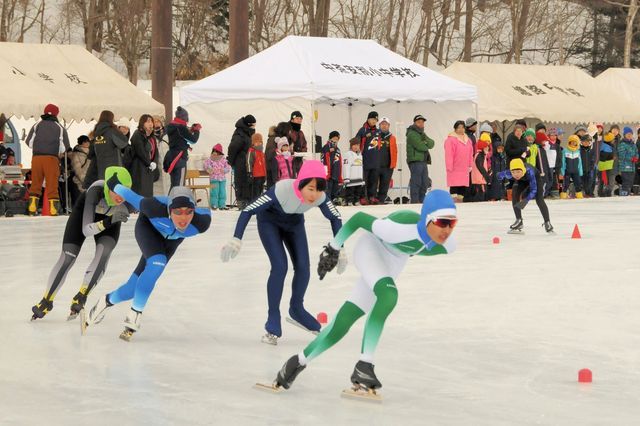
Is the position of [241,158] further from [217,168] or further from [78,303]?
[78,303]

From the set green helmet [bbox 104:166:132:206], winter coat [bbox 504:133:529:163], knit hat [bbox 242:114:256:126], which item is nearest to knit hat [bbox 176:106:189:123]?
knit hat [bbox 242:114:256:126]

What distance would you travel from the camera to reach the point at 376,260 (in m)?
6.72

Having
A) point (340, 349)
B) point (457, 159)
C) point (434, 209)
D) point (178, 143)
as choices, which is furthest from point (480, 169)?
point (434, 209)

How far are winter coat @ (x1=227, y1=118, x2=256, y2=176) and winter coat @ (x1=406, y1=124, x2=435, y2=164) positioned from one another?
3088 mm

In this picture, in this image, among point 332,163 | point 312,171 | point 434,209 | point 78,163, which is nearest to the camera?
point 434,209

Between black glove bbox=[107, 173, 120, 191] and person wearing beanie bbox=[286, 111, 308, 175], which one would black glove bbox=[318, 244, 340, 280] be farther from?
person wearing beanie bbox=[286, 111, 308, 175]

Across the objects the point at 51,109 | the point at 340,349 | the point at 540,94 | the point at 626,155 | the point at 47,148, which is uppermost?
the point at 540,94

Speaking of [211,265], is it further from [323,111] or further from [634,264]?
[323,111]

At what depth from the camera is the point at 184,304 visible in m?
10.2

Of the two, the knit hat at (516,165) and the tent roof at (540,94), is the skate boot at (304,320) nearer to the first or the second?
the knit hat at (516,165)

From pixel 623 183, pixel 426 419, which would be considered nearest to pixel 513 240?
pixel 426 419

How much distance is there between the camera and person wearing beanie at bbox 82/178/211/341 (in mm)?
8117

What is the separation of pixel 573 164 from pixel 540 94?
2.57m

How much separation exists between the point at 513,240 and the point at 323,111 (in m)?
9.56
